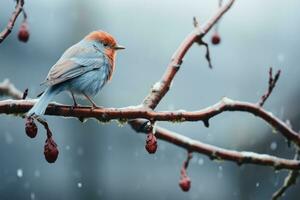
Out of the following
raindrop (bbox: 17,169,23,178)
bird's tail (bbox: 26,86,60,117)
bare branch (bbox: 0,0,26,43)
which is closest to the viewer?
bird's tail (bbox: 26,86,60,117)

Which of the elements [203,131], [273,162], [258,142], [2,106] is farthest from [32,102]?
[203,131]

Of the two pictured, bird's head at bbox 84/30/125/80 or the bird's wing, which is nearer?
the bird's wing

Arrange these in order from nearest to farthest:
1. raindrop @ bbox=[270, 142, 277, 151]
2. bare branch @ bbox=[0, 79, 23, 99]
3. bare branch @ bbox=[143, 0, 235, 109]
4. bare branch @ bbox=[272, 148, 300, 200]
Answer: bare branch @ bbox=[143, 0, 235, 109] < bare branch @ bbox=[272, 148, 300, 200] < bare branch @ bbox=[0, 79, 23, 99] < raindrop @ bbox=[270, 142, 277, 151]

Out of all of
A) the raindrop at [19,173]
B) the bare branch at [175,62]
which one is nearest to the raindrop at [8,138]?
the raindrop at [19,173]

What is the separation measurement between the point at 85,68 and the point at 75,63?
0.19 feet

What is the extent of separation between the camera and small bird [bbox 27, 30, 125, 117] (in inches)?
103

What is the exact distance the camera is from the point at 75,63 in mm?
2797

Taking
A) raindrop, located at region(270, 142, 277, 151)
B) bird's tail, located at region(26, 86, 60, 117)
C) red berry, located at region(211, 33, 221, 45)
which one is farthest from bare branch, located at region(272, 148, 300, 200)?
raindrop, located at region(270, 142, 277, 151)

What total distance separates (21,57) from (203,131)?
194 centimetres

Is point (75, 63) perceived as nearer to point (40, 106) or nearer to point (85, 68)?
point (85, 68)

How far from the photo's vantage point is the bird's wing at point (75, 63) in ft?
8.46

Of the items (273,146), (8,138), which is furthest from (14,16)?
(8,138)

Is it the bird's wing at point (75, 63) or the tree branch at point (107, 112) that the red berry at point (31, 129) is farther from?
the bird's wing at point (75, 63)

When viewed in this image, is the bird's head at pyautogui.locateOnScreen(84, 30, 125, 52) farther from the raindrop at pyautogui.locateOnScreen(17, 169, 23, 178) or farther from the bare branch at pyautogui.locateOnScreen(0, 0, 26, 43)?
the raindrop at pyautogui.locateOnScreen(17, 169, 23, 178)
